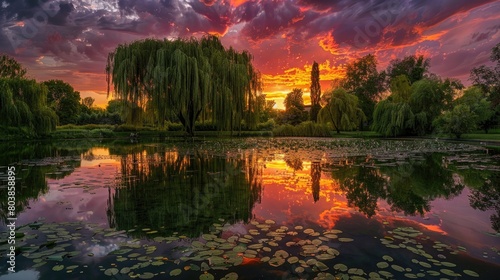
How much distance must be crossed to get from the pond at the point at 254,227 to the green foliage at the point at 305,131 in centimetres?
2858

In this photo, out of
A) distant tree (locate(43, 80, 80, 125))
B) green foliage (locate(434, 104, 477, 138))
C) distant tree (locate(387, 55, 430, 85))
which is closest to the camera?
green foliage (locate(434, 104, 477, 138))

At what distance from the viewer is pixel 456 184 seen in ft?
24.7

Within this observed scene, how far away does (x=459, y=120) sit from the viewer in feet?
79.1

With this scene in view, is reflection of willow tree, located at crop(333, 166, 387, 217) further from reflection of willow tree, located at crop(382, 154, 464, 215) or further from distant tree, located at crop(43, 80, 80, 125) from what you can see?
distant tree, located at crop(43, 80, 80, 125)

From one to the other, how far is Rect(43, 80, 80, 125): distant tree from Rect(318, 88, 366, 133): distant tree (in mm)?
51128

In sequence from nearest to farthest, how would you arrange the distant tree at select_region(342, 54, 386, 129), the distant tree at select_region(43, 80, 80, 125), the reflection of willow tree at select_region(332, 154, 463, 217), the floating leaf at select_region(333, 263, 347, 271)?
the floating leaf at select_region(333, 263, 347, 271) → the reflection of willow tree at select_region(332, 154, 463, 217) → the distant tree at select_region(342, 54, 386, 129) → the distant tree at select_region(43, 80, 80, 125)

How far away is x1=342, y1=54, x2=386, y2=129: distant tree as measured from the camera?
50.7 m

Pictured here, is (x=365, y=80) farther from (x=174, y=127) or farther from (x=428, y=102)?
(x=174, y=127)

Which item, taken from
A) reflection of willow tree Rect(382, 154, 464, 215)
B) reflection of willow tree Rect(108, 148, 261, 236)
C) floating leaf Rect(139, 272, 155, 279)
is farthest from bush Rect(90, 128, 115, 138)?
floating leaf Rect(139, 272, 155, 279)

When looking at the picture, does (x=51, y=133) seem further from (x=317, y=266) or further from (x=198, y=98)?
(x=317, y=266)

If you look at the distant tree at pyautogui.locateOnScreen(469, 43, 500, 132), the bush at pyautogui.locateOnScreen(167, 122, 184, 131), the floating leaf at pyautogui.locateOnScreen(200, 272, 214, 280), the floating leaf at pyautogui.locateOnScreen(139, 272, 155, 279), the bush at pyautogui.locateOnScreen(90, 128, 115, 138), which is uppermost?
the distant tree at pyautogui.locateOnScreen(469, 43, 500, 132)

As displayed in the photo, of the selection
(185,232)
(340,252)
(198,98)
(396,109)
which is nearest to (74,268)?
(185,232)

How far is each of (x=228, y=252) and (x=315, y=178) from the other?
5332mm

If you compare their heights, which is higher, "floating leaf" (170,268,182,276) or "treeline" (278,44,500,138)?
"treeline" (278,44,500,138)
